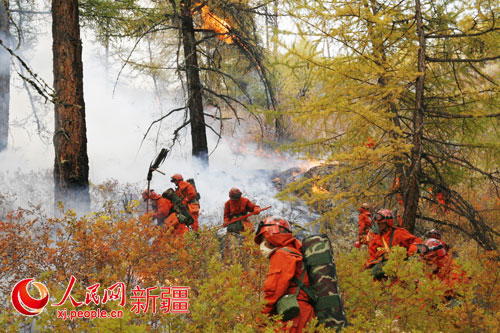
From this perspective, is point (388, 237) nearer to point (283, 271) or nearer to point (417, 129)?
point (417, 129)

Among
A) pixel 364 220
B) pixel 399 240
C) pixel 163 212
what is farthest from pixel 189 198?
pixel 399 240

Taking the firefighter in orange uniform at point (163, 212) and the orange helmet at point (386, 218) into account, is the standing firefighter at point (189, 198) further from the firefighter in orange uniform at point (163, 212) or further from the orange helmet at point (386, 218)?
the orange helmet at point (386, 218)

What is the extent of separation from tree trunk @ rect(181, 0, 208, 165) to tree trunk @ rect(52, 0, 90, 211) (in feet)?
14.4

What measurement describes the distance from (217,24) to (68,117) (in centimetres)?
672

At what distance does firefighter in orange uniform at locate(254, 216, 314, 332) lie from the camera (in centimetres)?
298

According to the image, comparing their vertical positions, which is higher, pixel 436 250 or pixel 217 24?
pixel 217 24

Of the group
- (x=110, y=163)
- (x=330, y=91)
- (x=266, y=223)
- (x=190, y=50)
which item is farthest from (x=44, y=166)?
(x=266, y=223)

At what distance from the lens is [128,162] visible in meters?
15.5

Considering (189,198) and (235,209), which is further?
(235,209)

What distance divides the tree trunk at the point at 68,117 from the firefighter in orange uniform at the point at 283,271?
4489 millimetres

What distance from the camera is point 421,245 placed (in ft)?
15.8

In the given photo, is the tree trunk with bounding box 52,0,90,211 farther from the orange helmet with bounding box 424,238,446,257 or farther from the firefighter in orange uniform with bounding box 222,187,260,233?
the orange helmet with bounding box 424,238,446,257

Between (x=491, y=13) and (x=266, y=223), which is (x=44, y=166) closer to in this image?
(x=266, y=223)

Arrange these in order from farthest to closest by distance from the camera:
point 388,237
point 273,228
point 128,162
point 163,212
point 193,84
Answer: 1. point 128,162
2. point 193,84
3. point 163,212
4. point 388,237
5. point 273,228
